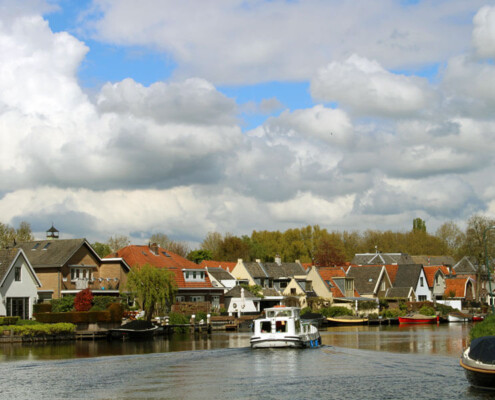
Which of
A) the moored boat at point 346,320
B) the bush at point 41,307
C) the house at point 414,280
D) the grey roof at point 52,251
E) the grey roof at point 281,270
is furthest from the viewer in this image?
the house at point 414,280

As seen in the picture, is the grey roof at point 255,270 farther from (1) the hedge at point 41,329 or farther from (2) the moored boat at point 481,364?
(2) the moored boat at point 481,364

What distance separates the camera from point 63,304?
74.5 metres

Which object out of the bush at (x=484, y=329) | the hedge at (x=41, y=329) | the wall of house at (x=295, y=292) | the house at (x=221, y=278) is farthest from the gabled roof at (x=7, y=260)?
the bush at (x=484, y=329)

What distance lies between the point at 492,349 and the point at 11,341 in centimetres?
4201

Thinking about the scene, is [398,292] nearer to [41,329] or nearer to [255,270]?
[255,270]

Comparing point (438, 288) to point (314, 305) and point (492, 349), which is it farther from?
point (492, 349)

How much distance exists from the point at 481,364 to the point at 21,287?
167ft

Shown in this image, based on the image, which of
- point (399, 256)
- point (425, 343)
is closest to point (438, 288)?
point (399, 256)

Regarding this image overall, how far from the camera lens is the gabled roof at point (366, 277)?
115 meters

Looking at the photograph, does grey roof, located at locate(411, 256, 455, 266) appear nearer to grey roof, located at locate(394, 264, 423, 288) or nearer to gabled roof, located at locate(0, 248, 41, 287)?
grey roof, located at locate(394, 264, 423, 288)

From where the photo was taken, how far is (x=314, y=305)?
10406 cm

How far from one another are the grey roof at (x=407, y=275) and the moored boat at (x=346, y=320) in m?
27.9

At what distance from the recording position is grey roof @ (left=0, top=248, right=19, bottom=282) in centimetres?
6919

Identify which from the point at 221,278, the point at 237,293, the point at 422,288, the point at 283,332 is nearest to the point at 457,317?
the point at 422,288
